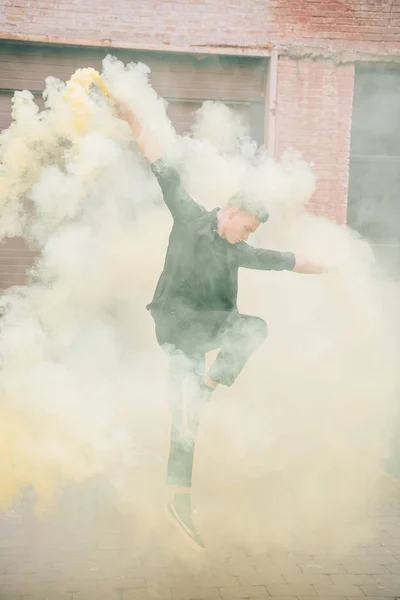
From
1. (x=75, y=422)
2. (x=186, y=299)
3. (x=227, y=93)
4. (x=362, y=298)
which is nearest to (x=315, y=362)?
(x=362, y=298)

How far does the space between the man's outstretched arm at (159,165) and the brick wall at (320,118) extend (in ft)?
12.5

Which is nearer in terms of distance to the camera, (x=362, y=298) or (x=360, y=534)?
(x=360, y=534)

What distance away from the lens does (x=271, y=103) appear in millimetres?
7004

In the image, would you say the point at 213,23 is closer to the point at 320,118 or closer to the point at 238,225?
the point at 320,118

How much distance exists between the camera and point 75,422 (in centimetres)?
395

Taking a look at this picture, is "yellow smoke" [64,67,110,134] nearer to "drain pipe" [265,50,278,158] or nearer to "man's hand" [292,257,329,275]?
"man's hand" [292,257,329,275]

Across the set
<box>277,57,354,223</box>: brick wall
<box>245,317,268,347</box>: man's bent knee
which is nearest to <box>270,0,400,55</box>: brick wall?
<box>277,57,354,223</box>: brick wall

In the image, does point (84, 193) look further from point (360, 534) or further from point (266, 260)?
point (360, 534)

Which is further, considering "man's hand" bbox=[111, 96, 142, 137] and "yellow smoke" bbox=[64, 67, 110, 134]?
"yellow smoke" bbox=[64, 67, 110, 134]

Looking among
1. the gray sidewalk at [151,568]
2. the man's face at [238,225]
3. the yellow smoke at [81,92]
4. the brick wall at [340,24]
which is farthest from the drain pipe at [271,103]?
the gray sidewalk at [151,568]

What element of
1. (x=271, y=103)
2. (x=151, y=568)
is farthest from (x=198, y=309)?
(x=271, y=103)

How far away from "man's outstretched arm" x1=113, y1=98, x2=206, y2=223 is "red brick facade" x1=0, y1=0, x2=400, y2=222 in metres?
3.63

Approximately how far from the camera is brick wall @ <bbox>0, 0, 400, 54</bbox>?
21.6 feet

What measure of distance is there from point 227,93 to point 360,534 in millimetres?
5039
